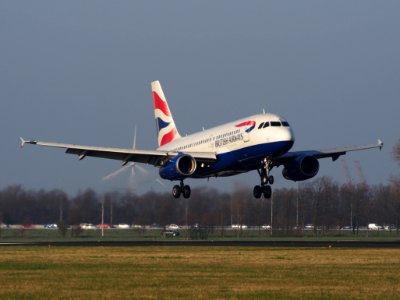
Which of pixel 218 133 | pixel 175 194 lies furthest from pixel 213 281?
pixel 175 194

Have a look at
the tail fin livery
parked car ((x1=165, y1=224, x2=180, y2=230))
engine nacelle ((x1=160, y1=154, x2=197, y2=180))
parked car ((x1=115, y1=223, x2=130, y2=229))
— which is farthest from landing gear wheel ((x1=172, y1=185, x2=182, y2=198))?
parked car ((x1=115, y1=223, x2=130, y2=229))

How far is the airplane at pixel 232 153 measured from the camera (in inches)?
2419

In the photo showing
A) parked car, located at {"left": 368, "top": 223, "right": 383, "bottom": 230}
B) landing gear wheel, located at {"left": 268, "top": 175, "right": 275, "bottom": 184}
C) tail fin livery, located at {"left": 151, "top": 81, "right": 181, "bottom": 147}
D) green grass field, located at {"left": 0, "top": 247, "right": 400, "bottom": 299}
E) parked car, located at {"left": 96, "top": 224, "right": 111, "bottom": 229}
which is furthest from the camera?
parked car, located at {"left": 368, "top": 223, "right": 383, "bottom": 230}

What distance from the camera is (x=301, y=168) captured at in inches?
2704

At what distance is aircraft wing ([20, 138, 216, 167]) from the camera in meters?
65.7

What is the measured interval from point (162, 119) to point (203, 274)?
43017mm

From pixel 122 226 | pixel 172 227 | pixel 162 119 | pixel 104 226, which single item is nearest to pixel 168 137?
pixel 162 119

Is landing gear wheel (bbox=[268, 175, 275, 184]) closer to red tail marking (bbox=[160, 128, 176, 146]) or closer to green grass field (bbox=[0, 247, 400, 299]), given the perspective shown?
green grass field (bbox=[0, 247, 400, 299])

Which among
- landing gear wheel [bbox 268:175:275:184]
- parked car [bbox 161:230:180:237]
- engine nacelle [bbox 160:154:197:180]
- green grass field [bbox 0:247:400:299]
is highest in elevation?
engine nacelle [bbox 160:154:197:180]

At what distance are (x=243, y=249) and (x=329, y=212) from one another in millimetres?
55269

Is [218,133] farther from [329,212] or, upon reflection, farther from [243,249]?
[329,212]

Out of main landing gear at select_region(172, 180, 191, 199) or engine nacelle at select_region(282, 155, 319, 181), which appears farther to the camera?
main landing gear at select_region(172, 180, 191, 199)

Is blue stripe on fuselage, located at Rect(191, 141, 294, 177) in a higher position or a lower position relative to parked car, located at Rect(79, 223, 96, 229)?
higher

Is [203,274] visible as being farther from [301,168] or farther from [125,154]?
[125,154]
